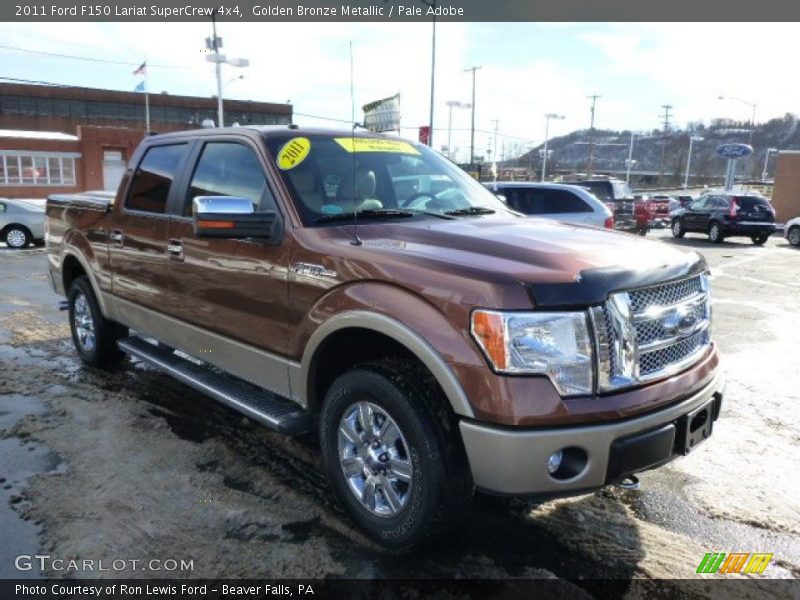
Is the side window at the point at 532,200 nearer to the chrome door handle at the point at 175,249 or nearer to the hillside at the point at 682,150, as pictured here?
the chrome door handle at the point at 175,249

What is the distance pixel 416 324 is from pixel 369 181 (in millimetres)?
1453

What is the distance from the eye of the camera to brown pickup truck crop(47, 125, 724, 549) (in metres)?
2.49

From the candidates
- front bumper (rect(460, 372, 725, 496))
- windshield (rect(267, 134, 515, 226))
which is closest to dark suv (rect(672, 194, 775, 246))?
windshield (rect(267, 134, 515, 226))

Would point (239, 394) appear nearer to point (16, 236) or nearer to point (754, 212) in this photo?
point (16, 236)

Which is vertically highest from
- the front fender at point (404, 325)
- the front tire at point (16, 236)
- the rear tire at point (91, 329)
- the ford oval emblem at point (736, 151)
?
the ford oval emblem at point (736, 151)

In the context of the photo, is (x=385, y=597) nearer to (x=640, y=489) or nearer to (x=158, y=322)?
(x=640, y=489)

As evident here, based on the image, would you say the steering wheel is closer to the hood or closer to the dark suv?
the hood

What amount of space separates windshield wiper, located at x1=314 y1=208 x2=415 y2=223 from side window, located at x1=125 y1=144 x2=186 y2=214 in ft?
5.44

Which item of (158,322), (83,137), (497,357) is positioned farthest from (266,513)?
(83,137)

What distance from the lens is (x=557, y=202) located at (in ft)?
37.4

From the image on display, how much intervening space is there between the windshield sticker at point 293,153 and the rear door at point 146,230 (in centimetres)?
112

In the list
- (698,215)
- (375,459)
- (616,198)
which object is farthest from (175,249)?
(698,215)

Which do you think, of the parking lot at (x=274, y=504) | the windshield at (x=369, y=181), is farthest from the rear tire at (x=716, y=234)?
the windshield at (x=369, y=181)

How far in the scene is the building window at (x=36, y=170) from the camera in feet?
137
